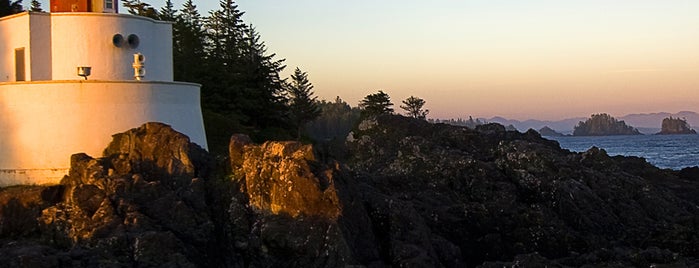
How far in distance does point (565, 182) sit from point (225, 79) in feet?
68.8

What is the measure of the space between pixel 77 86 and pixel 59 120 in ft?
3.36

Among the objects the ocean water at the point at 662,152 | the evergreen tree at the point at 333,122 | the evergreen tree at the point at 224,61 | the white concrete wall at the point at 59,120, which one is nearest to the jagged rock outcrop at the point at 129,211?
the white concrete wall at the point at 59,120

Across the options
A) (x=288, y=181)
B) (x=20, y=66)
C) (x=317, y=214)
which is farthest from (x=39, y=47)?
(x=317, y=214)

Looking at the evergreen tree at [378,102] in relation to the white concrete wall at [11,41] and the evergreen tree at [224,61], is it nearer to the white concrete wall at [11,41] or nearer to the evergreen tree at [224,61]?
the evergreen tree at [224,61]

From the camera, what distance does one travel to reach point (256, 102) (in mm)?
37438

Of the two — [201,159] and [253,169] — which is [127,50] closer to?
[201,159]

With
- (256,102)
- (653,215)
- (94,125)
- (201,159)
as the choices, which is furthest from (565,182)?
(256,102)

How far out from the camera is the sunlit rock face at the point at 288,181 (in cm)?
1661

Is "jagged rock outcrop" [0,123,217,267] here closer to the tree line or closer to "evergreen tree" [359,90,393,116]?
the tree line

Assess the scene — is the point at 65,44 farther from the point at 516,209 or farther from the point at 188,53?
the point at 188,53

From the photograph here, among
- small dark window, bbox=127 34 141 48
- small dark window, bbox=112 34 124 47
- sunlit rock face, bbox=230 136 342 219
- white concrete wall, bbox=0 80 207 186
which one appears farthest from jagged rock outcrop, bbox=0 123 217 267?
small dark window, bbox=127 34 141 48

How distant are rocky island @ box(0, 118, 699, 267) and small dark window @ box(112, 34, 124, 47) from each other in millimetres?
3422

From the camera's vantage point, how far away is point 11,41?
22344mm

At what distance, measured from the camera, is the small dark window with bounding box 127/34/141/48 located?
22.8m
